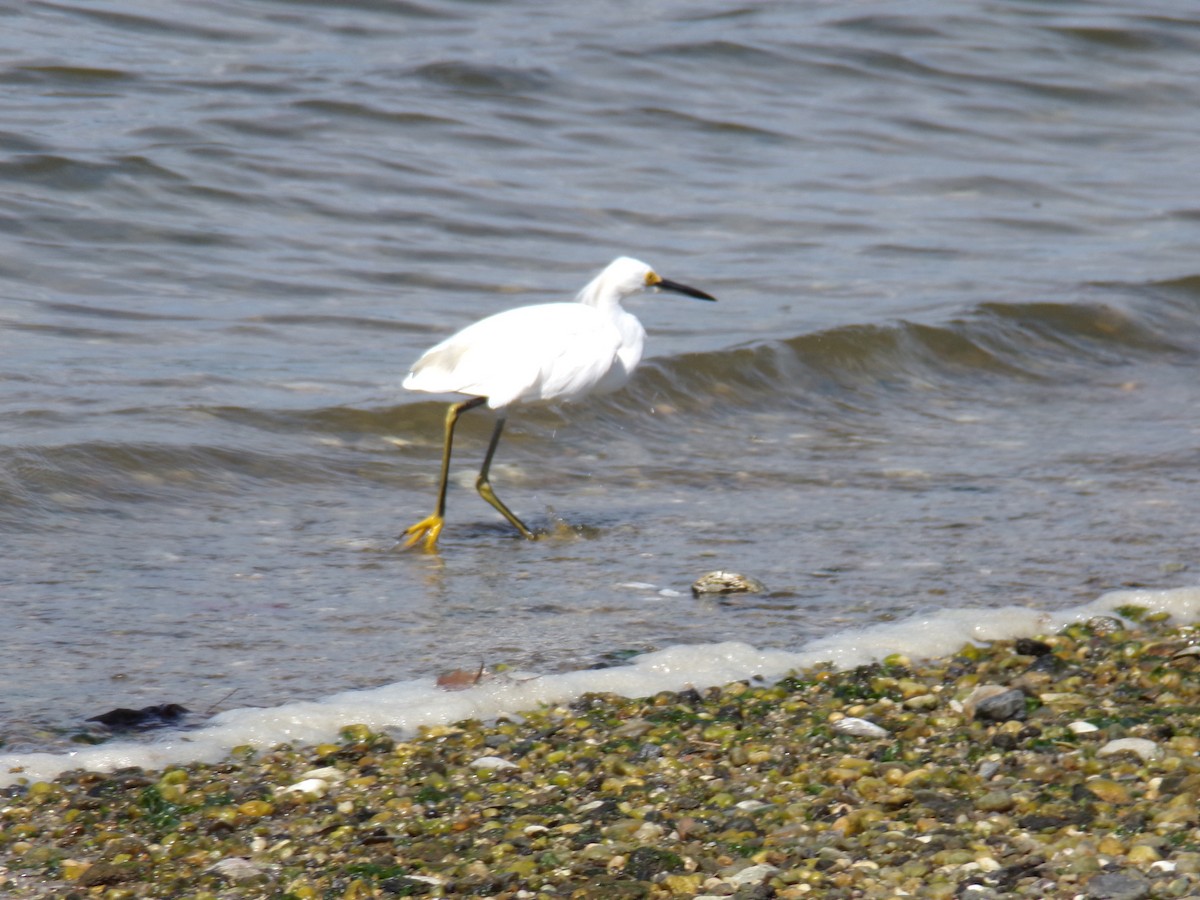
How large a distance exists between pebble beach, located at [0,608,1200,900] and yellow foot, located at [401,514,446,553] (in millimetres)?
1704

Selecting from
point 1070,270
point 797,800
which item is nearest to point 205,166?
point 1070,270

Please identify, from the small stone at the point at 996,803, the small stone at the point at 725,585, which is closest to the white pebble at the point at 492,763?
the small stone at the point at 996,803

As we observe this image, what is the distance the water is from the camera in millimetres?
4555

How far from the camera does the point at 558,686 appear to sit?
376cm

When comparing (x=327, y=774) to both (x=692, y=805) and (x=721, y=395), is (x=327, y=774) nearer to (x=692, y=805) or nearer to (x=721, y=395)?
(x=692, y=805)

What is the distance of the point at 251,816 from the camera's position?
3.00 meters

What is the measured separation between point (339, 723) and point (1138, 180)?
1063cm

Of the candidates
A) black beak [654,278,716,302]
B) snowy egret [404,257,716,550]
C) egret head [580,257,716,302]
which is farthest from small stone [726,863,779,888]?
black beak [654,278,716,302]

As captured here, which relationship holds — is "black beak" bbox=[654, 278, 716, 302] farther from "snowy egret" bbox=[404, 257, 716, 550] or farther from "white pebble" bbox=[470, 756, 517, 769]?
"white pebble" bbox=[470, 756, 517, 769]

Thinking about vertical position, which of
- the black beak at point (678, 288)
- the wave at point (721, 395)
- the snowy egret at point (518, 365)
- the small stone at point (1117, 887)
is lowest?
the wave at point (721, 395)

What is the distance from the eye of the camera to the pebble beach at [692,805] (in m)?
2.71

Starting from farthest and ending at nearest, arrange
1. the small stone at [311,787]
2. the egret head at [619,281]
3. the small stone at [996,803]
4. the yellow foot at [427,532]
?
the egret head at [619,281]
the yellow foot at [427,532]
the small stone at [311,787]
the small stone at [996,803]

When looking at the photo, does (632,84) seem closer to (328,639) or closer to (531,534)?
(531,534)

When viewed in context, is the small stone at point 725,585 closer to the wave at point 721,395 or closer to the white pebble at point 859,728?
the white pebble at point 859,728
